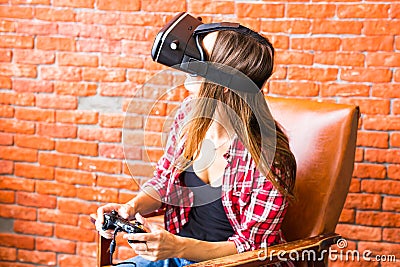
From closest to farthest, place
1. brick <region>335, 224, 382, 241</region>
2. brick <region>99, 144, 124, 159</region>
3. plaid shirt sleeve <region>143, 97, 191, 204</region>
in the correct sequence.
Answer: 1. plaid shirt sleeve <region>143, 97, 191, 204</region>
2. brick <region>335, 224, 382, 241</region>
3. brick <region>99, 144, 124, 159</region>

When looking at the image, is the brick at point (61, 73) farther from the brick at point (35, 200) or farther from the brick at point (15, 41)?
the brick at point (35, 200)

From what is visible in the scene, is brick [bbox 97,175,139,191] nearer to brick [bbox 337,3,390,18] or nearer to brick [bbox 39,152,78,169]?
brick [bbox 39,152,78,169]

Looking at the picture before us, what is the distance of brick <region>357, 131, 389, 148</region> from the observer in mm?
2383

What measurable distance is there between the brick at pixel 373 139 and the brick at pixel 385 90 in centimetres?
14

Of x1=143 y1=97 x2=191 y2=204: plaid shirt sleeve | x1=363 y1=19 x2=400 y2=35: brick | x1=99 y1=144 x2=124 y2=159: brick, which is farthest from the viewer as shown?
x1=99 y1=144 x2=124 y2=159: brick

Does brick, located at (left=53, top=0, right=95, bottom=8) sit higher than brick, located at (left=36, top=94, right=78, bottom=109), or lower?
higher

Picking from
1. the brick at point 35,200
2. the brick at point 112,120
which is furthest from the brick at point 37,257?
the brick at point 112,120

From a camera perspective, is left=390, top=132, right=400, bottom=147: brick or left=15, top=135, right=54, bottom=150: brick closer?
left=390, top=132, right=400, bottom=147: brick

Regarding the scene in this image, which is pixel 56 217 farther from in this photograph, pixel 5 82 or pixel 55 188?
pixel 5 82

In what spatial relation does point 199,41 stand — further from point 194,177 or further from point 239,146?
point 194,177

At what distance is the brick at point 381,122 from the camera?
236 cm

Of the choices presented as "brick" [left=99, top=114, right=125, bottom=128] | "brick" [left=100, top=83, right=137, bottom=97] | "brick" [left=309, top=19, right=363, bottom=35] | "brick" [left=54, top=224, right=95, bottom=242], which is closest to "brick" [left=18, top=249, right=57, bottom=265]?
"brick" [left=54, top=224, right=95, bottom=242]

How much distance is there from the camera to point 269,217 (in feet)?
5.36

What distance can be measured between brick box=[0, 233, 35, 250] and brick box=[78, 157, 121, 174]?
0.44 meters
